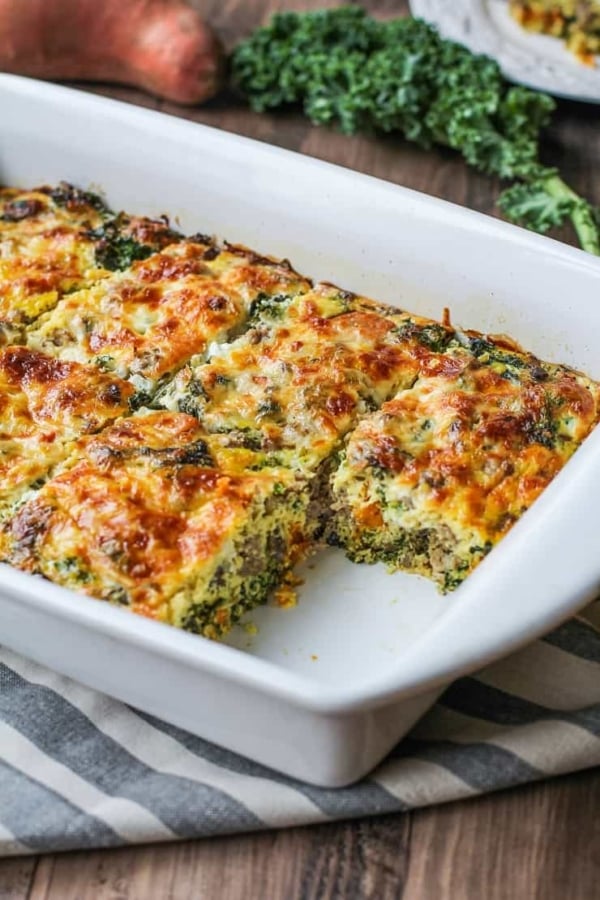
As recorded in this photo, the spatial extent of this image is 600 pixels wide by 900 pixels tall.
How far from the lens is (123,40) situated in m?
6.01

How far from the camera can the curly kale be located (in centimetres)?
528

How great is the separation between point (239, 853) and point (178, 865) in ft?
0.49

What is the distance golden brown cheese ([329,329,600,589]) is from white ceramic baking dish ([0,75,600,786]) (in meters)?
0.14

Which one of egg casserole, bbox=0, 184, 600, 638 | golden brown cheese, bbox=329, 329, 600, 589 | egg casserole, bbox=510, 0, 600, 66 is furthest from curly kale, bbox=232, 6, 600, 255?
golden brown cheese, bbox=329, 329, 600, 589

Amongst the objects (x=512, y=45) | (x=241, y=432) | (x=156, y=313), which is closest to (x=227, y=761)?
(x=241, y=432)

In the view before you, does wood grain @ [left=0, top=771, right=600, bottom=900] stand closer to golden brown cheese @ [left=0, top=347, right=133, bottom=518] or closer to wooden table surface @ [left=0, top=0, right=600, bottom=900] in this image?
wooden table surface @ [left=0, top=0, right=600, bottom=900]

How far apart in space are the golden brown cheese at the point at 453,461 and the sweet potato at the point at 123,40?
2504 mm

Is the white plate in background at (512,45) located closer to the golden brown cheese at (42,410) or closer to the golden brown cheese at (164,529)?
the golden brown cheese at (42,410)

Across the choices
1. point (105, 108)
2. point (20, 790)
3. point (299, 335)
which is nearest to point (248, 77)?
point (105, 108)

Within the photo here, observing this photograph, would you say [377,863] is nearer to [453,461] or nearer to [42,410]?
[453,461]

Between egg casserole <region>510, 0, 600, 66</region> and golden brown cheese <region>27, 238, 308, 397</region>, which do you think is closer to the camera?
golden brown cheese <region>27, 238, 308, 397</region>

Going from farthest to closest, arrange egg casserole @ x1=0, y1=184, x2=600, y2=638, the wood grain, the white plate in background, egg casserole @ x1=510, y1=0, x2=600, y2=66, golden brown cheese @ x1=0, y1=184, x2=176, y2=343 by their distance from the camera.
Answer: egg casserole @ x1=510, y1=0, x2=600, y2=66 < the white plate in background < golden brown cheese @ x1=0, y1=184, x2=176, y2=343 < egg casserole @ x1=0, y1=184, x2=600, y2=638 < the wood grain

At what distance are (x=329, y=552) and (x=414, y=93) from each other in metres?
2.33

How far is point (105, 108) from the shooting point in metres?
4.89
